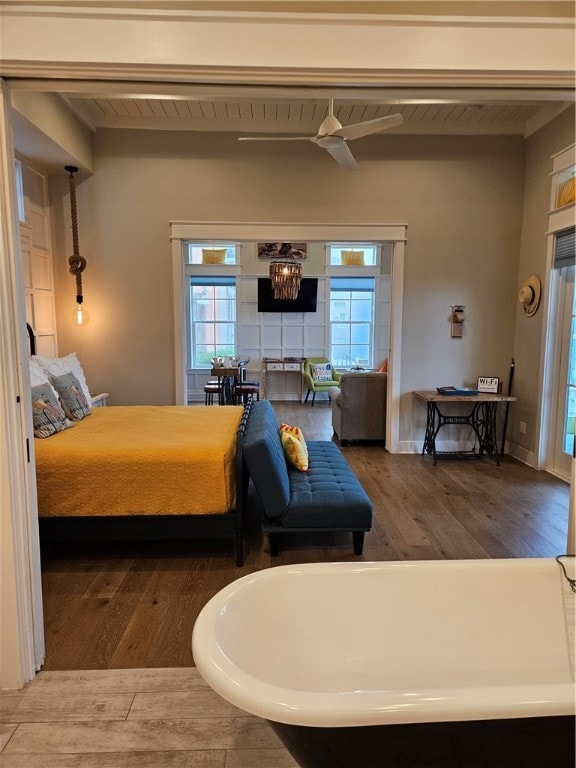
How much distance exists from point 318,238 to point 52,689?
Result: 4.25 meters

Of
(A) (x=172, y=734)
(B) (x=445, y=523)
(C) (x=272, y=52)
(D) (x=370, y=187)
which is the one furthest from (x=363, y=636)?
(D) (x=370, y=187)

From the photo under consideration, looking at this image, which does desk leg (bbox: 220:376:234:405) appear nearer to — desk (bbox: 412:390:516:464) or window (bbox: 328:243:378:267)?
desk (bbox: 412:390:516:464)

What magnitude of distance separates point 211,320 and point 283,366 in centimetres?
166

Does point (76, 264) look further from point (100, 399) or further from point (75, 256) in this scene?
point (100, 399)

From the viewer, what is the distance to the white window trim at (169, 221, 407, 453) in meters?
4.68

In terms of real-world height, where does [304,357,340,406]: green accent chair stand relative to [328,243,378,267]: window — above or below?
below

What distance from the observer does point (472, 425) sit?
4918mm

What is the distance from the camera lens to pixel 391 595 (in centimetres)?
166

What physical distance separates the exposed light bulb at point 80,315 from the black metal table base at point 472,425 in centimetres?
373

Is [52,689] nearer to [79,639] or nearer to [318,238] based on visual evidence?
[79,639]

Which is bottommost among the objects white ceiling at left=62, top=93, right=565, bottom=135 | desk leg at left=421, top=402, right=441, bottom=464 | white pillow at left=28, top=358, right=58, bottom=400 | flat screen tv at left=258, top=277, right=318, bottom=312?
desk leg at left=421, top=402, right=441, bottom=464

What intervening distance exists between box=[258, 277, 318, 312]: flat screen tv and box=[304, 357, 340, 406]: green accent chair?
0.98 m

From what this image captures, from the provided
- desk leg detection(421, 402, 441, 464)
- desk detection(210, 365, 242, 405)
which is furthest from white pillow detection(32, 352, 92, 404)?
desk leg detection(421, 402, 441, 464)

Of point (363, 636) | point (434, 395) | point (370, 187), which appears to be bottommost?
point (363, 636)
